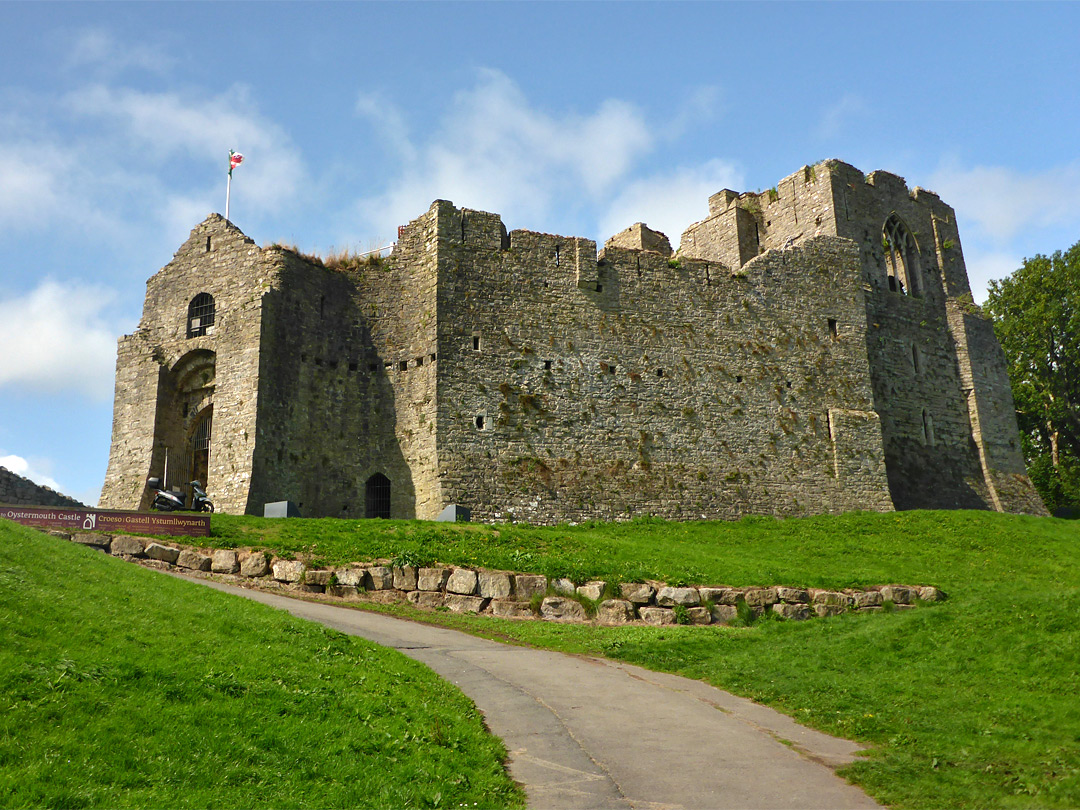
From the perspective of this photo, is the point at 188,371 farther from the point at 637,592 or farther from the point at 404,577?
the point at 637,592

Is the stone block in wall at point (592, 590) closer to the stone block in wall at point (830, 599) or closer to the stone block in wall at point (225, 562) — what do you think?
the stone block in wall at point (830, 599)

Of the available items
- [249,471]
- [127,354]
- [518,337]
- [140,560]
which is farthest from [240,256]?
[140,560]

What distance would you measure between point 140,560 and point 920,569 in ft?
61.5

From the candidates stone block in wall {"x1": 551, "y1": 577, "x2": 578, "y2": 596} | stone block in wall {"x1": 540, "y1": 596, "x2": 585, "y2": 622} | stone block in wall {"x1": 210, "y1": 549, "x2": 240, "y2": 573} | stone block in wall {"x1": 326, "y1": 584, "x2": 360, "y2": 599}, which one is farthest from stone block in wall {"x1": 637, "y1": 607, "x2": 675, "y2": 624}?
stone block in wall {"x1": 210, "y1": 549, "x2": 240, "y2": 573}

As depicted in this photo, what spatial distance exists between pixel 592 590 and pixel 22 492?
593 inches

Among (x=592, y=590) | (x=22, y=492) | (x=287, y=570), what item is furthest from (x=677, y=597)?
(x=22, y=492)

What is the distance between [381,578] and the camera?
62.8 feet

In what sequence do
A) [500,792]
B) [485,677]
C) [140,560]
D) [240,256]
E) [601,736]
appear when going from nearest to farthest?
[500,792]
[601,736]
[485,677]
[140,560]
[240,256]

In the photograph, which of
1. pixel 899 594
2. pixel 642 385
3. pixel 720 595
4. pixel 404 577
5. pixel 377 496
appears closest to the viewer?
pixel 404 577

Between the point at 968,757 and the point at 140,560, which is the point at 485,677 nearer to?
the point at 968,757

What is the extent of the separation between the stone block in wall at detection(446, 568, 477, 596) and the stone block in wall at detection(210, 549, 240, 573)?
4.46 meters

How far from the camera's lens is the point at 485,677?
42.6ft

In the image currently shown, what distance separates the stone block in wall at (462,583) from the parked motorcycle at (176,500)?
755cm

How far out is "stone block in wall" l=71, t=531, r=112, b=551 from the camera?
A: 61.0ft
